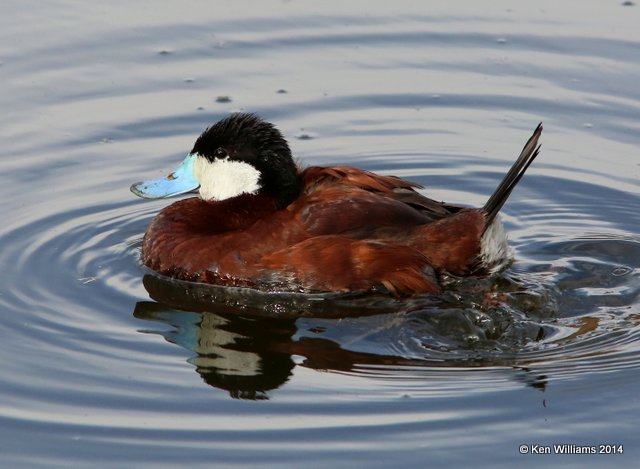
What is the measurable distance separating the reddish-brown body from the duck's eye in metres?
0.27

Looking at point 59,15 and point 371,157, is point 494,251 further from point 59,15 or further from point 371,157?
point 59,15

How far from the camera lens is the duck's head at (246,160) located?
7.37 metres

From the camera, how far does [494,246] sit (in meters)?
7.34

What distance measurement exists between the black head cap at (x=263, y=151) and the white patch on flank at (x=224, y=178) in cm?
4

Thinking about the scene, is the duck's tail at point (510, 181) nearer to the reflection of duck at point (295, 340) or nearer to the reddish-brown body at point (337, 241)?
the reddish-brown body at point (337, 241)

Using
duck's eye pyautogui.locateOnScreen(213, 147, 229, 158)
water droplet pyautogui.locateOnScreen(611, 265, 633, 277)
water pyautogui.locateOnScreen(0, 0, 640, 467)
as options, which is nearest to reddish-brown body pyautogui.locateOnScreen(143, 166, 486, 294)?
water pyautogui.locateOnScreen(0, 0, 640, 467)

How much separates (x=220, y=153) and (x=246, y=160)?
190 millimetres

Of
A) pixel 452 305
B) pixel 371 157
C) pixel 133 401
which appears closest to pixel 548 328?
pixel 452 305

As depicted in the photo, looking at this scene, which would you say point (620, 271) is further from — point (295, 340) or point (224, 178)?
point (224, 178)

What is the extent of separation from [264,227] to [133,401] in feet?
5.19

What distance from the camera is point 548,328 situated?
6758 mm

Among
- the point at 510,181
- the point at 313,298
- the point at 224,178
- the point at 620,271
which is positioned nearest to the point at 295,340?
the point at 313,298

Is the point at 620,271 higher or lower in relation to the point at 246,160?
lower

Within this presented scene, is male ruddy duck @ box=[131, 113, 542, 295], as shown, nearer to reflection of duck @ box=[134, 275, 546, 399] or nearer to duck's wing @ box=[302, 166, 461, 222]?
duck's wing @ box=[302, 166, 461, 222]
